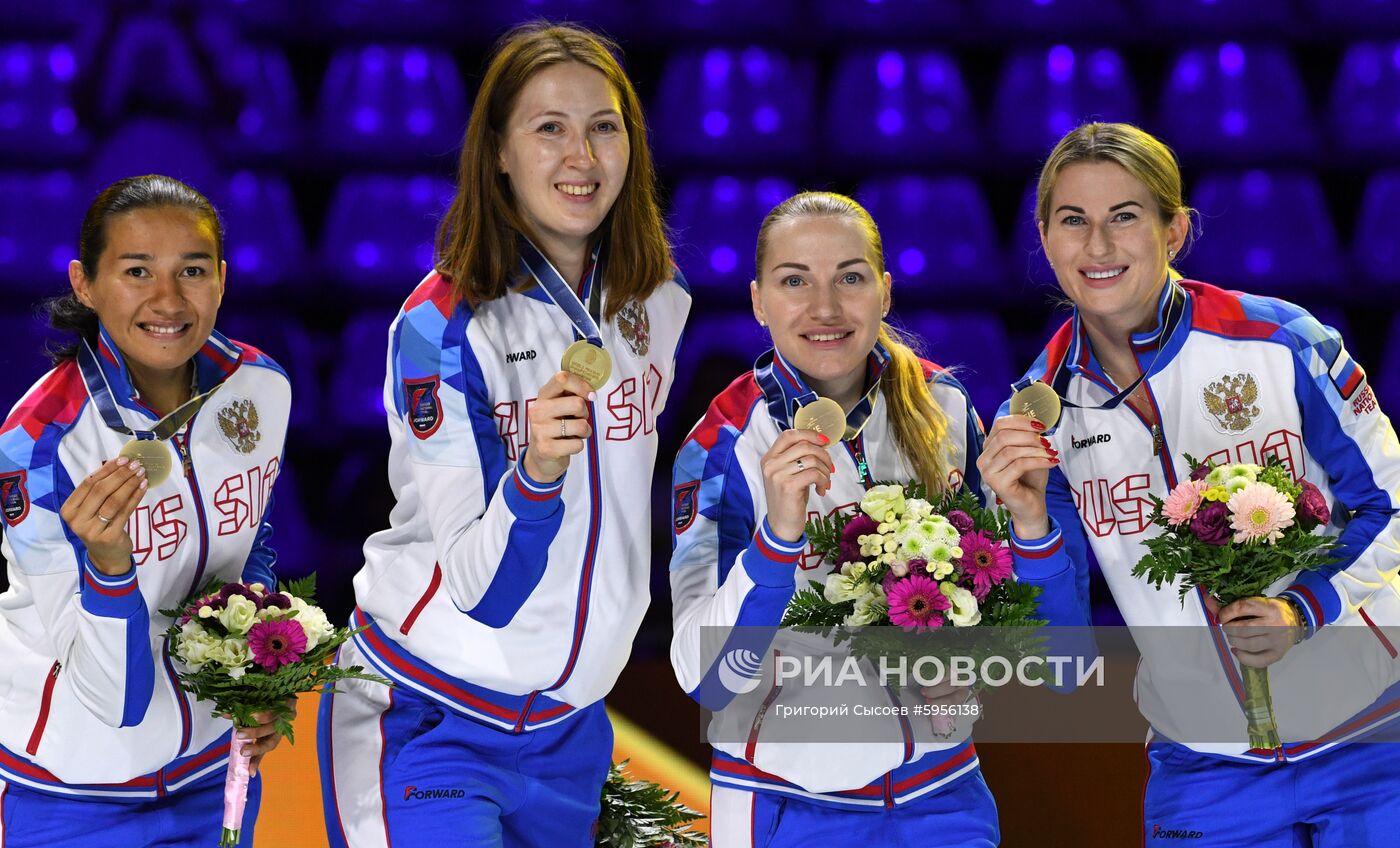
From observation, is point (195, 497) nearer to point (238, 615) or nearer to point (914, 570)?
point (238, 615)

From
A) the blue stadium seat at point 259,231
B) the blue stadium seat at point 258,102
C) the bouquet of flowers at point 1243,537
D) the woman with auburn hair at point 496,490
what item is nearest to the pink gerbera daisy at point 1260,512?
the bouquet of flowers at point 1243,537

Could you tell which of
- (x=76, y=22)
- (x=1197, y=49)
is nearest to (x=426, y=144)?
(x=76, y=22)

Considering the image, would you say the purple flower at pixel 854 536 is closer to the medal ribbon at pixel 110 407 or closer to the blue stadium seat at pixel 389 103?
the medal ribbon at pixel 110 407

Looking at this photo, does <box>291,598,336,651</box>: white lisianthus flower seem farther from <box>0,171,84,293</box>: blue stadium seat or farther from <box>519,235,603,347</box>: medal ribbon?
<box>0,171,84,293</box>: blue stadium seat

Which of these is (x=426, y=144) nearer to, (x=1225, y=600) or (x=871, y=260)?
(x=871, y=260)

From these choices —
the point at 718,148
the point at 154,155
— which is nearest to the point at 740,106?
the point at 718,148

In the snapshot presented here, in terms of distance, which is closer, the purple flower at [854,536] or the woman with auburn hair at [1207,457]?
the purple flower at [854,536]

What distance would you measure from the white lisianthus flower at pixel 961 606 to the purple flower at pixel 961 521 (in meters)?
0.12

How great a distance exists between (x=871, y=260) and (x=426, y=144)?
7.55 ft

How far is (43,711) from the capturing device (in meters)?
2.98

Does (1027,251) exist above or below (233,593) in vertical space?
above

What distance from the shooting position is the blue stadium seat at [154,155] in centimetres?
487

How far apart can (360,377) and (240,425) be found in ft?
5.91

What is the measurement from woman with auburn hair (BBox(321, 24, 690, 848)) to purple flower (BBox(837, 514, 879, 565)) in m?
0.42
